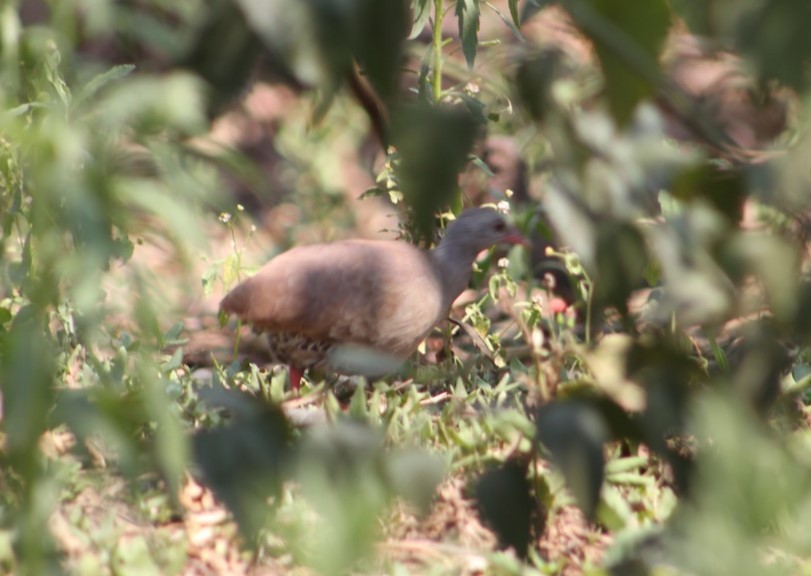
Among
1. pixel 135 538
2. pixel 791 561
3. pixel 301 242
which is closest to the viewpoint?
pixel 791 561

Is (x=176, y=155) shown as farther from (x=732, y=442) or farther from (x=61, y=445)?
(x=61, y=445)

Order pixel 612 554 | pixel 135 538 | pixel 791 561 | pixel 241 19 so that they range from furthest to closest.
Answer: pixel 135 538 → pixel 791 561 → pixel 612 554 → pixel 241 19

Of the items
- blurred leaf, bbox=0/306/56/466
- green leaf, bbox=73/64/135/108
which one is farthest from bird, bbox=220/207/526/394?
blurred leaf, bbox=0/306/56/466

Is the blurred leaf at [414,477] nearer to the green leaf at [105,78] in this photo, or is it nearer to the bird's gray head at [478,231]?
the green leaf at [105,78]

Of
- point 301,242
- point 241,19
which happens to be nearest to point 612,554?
point 241,19

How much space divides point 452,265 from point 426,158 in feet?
14.1

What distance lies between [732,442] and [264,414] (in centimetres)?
42

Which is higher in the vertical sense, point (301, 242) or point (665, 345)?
point (665, 345)

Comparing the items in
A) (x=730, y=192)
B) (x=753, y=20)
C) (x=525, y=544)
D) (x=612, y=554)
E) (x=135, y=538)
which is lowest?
(x=135, y=538)

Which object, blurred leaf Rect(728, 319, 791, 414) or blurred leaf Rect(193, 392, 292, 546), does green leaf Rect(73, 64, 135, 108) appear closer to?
blurred leaf Rect(193, 392, 292, 546)

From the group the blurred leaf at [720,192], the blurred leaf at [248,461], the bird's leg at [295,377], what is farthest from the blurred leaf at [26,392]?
the bird's leg at [295,377]

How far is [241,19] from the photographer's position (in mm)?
995

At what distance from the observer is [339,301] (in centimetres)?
479

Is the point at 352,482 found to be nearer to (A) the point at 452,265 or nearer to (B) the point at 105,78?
(B) the point at 105,78
